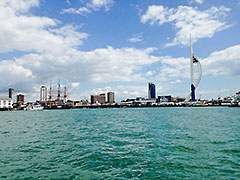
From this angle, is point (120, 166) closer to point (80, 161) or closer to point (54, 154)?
point (80, 161)

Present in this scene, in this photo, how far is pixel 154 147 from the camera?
1573cm

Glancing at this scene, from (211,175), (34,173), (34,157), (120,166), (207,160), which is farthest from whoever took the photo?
(34,157)

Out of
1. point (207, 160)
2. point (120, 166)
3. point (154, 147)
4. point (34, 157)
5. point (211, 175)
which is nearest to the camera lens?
point (211, 175)

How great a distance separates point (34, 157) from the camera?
13234 millimetres

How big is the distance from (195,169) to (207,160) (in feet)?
7.11

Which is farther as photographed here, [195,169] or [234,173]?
[195,169]

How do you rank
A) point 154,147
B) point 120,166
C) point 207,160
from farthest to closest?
1. point 154,147
2. point 207,160
3. point 120,166

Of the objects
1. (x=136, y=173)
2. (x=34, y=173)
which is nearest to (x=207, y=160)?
(x=136, y=173)

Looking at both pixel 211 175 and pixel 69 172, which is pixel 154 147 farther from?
pixel 69 172

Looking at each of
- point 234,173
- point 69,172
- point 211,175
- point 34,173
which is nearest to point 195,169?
point 211,175

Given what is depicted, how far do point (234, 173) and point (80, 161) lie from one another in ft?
31.0

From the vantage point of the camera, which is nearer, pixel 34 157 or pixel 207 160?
pixel 207 160

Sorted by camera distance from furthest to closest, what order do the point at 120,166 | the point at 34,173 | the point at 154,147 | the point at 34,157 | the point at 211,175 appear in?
the point at 154,147
the point at 34,157
the point at 120,166
the point at 34,173
the point at 211,175

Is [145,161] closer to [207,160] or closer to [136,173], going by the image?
[136,173]
